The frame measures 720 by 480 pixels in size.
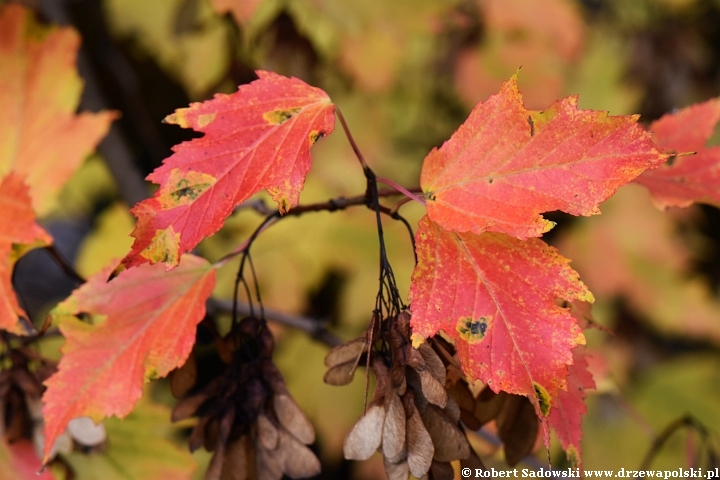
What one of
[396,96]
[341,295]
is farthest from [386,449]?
[396,96]

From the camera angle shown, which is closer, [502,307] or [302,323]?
[502,307]

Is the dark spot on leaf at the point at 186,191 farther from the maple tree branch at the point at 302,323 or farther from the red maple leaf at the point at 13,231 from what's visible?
the maple tree branch at the point at 302,323

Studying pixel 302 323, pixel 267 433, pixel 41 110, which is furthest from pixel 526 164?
pixel 41 110

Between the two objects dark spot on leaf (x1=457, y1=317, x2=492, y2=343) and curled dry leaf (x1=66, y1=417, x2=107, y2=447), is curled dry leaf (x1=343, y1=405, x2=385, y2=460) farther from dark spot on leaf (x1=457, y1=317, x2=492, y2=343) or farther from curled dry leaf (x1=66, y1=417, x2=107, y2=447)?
curled dry leaf (x1=66, y1=417, x2=107, y2=447)

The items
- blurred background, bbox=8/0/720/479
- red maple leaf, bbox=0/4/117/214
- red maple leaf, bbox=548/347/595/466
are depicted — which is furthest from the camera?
blurred background, bbox=8/0/720/479

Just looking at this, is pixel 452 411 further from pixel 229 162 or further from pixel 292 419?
pixel 229 162

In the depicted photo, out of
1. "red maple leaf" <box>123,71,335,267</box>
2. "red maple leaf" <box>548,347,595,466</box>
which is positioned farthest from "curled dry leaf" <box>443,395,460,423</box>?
"red maple leaf" <box>123,71,335,267</box>

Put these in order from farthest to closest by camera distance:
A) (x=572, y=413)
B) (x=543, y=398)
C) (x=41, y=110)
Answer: (x=41, y=110) < (x=572, y=413) < (x=543, y=398)
